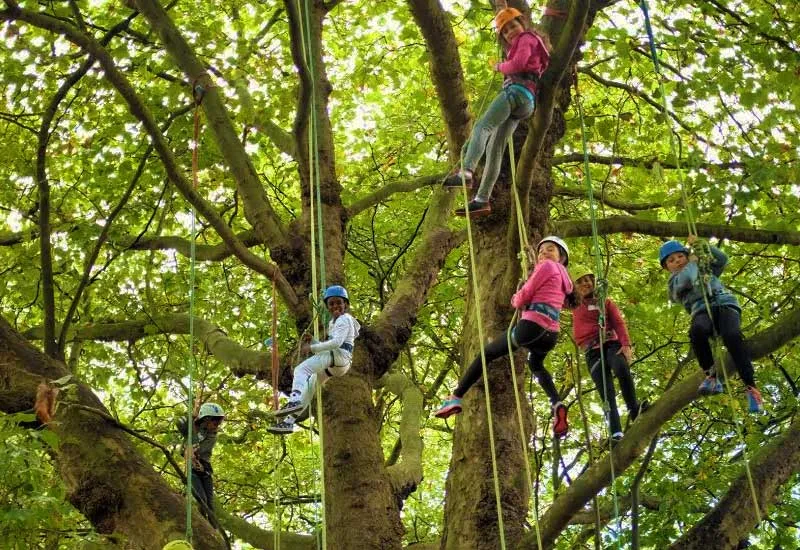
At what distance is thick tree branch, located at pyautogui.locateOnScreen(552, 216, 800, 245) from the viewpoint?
5.45 meters

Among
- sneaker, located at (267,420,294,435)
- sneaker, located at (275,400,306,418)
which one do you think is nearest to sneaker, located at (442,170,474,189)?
sneaker, located at (275,400,306,418)

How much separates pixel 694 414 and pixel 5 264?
20.7 feet

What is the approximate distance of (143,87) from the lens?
7.88m

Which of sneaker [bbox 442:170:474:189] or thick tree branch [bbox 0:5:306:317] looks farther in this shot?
sneaker [bbox 442:170:474:189]

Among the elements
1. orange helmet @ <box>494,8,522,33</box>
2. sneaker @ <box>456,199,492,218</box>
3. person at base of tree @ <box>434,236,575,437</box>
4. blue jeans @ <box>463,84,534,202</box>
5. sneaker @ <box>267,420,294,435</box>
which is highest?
orange helmet @ <box>494,8,522,33</box>

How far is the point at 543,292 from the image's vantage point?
4844mm

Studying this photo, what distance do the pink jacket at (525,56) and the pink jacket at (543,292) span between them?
997 mm

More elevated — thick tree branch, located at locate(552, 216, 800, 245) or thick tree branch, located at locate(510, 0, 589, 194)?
thick tree branch, located at locate(552, 216, 800, 245)

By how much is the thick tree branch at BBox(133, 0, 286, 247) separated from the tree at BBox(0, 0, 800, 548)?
0.01m

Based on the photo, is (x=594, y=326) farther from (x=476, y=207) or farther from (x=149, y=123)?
(x=149, y=123)

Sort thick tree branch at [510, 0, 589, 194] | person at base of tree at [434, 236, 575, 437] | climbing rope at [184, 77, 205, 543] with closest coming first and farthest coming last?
1. thick tree branch at [510, 0, 589, 194]
2. climbing rope at [184, 77, 205, 543]
3. person at base of tree at [434, 236, 575, 437]

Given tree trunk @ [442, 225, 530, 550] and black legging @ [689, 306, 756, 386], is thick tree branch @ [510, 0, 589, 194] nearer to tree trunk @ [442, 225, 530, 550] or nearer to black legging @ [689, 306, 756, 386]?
tree trunk @ [442, 225, 530, 550]

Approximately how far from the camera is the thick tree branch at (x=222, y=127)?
5520mm

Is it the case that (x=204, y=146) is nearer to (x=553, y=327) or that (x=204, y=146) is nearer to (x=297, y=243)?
(x=297, y=243)
